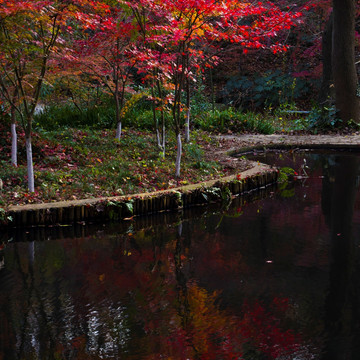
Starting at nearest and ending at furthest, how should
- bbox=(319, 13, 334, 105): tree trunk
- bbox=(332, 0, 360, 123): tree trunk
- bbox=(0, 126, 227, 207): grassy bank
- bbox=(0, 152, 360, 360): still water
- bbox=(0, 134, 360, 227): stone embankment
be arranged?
bbox=(0, 152, 360, 360): still water, bbox=(0, 134, 360, 227): stone embankment, bbox=(0, 126, 227, 207): grassy bank, bbox=(332, 0, 360, 123): tree trunk, bbox=(319, 13, 334, 105): tree trunk

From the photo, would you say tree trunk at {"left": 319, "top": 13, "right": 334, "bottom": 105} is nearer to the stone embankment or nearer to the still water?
the stone embankment

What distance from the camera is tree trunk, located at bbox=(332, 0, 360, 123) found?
13.1 meters

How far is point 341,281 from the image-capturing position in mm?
3961

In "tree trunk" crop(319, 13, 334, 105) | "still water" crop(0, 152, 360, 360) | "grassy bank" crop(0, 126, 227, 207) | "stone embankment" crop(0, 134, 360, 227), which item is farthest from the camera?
"tree trunk" crop(319, 13, 334, 105)

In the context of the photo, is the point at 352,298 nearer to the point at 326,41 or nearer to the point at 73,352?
the point at 73,352

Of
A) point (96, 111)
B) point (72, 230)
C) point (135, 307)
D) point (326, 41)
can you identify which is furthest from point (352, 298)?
point (326, 41)

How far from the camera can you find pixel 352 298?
364cm

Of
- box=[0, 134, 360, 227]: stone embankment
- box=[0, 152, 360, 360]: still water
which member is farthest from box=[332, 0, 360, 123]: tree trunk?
box=[0, 152, 360, 360]: still water

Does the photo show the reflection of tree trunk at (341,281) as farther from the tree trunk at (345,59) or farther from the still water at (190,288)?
the tree trunk at (345,59)

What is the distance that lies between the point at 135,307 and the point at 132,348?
0.58 meters

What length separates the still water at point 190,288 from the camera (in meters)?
3.01

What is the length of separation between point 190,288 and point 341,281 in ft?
3.95

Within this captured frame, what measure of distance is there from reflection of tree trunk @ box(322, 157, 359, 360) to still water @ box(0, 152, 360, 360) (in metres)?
0.01

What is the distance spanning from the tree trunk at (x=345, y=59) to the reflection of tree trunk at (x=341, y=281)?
273 inches
